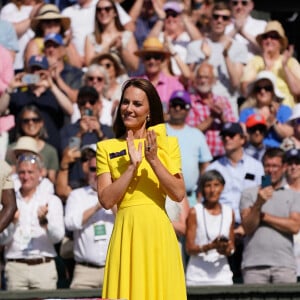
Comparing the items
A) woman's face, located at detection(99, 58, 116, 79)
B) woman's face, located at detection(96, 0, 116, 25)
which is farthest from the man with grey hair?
woman's face, located at detection(96, 0, 116, 25)

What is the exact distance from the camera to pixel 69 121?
43.2 ft

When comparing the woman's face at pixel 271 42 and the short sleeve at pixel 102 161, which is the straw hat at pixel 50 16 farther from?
the short sleeve at pixel 102 161

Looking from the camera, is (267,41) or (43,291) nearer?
(43,291)

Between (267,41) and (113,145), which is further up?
(267,41)

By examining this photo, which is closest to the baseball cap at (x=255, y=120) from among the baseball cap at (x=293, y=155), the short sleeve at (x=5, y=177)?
the baseball cap at (x=293, y=155)

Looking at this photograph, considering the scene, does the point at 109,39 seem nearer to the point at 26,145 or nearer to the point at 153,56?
the point at 153,56

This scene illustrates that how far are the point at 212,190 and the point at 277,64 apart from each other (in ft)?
11.3

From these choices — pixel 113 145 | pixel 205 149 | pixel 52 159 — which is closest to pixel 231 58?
pixel 205 149

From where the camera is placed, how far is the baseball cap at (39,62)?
13312 mm

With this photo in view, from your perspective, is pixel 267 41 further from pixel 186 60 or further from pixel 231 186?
pixel 231 186

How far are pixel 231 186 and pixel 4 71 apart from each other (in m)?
2.92

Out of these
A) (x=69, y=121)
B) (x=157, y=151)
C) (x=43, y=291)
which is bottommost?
(x=43, y=291)

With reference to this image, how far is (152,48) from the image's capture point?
44.9 feet

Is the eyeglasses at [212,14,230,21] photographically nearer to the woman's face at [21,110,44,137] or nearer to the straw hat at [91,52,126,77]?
the straw hat at [91,52,126,77]
